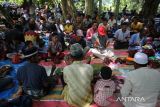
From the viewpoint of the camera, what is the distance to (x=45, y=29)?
1623 centimetres

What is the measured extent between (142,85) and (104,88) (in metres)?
1.08

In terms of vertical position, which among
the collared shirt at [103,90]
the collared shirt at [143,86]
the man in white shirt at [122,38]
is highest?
the collared shirt at [143,86]

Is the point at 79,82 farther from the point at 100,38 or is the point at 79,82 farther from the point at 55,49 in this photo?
the point at 100,38

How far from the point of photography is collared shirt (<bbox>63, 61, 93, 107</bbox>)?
554cm

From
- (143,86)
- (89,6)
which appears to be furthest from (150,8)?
(143,86)

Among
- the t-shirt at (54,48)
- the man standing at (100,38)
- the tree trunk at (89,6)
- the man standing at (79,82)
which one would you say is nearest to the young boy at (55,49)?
the t-shirt at (54,48)

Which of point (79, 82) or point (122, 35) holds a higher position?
point (79, 82)

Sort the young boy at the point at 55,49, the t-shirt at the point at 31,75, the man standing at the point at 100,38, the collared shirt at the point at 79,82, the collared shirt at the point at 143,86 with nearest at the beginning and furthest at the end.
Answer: the collared shirt at the point at 143,86 → the collared shirt at the point at 79,82 → the t-shirt at the point at 31,75 → the young boy at the point at 55,49 → the man standing at the point at 100,38

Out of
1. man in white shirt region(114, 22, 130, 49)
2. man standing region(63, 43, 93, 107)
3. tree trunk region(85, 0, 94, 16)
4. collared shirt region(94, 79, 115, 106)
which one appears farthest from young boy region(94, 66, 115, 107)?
tree trunk region(85, 0, 94, 16)

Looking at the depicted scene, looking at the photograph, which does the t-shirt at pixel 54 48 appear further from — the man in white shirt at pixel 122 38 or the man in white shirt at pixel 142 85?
the man in white shirt at pixel 142 85

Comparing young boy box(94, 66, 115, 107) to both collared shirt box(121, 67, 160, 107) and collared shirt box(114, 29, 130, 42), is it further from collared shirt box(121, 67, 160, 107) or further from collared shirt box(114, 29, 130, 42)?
collared shirt box(114, 29, 130, 42)

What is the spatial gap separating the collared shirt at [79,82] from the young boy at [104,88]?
17cm

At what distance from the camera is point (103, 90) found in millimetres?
5621

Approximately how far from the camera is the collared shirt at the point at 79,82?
5535 millimetres
